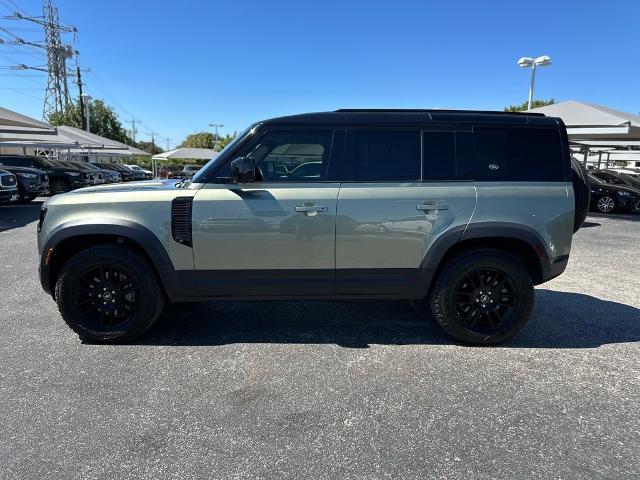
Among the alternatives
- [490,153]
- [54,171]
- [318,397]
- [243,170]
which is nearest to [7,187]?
[54,171]

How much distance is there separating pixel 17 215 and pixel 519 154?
13.6 metres

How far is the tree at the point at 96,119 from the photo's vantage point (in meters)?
49.0

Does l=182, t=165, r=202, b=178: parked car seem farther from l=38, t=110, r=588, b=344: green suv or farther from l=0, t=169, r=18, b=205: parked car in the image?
l=0, t=169, r=18, b=205: parked car

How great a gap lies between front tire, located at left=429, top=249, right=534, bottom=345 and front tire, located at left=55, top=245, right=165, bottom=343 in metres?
2.52

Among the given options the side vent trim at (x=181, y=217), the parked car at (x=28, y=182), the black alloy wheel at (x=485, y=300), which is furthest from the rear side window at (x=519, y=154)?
the parked car at (x=28, y=182)

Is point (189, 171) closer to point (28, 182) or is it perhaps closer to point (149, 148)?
point (28, 182)

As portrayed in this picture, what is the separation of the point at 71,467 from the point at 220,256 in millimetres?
1763

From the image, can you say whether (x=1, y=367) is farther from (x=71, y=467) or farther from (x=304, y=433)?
(x=304, y=433)

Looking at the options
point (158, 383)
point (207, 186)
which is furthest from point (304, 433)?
point (207, 186)

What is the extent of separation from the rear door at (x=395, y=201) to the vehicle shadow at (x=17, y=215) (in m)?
9.70

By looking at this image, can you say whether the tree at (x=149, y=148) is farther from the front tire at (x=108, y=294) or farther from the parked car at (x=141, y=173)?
the front tire at (x=108, y=294)

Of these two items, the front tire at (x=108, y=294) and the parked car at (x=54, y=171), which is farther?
the parked car at (x=54, y=171)

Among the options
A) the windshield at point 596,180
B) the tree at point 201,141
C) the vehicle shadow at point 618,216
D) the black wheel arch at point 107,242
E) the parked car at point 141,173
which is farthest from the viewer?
the tree at point 201,141

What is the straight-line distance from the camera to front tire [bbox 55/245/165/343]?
141 inches
